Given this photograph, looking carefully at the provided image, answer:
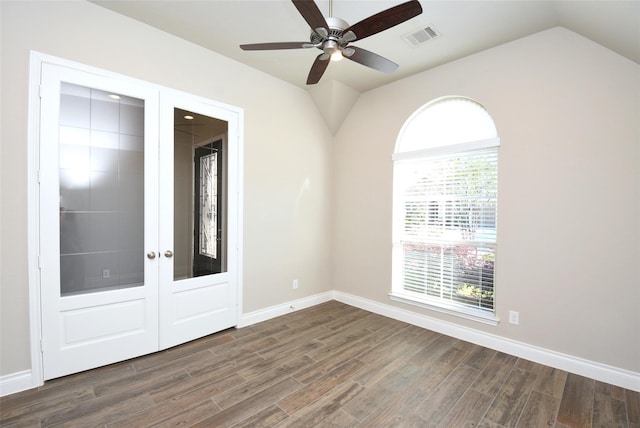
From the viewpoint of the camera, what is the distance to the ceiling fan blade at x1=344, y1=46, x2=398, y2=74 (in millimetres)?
2217

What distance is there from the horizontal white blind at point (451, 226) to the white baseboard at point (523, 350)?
1.01ft

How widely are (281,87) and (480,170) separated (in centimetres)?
275

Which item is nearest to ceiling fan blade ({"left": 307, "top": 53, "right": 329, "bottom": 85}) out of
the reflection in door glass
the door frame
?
the reflection in door glass

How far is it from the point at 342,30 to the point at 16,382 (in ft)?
11.8

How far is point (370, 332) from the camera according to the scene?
11.3 feet

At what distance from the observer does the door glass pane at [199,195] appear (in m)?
3.08

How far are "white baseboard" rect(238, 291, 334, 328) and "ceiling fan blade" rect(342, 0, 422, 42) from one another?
10.4 ft


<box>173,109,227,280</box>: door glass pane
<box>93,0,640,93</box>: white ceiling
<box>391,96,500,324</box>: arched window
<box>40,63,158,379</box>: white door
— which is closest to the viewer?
<box>93,0,640,93</box>: white ceiling

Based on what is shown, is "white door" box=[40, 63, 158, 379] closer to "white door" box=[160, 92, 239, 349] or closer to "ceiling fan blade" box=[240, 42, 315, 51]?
"white door" box=[160, 92, 239, 349]

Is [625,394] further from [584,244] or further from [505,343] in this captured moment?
[584,244]

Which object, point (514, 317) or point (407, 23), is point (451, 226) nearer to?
point (514, 317)

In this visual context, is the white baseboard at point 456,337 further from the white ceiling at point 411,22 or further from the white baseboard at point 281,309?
the white ceiling at point 411,22

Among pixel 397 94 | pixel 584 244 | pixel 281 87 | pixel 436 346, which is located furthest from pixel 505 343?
pixel 281 87

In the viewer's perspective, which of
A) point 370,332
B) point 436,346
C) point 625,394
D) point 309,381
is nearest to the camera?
point 625,394
